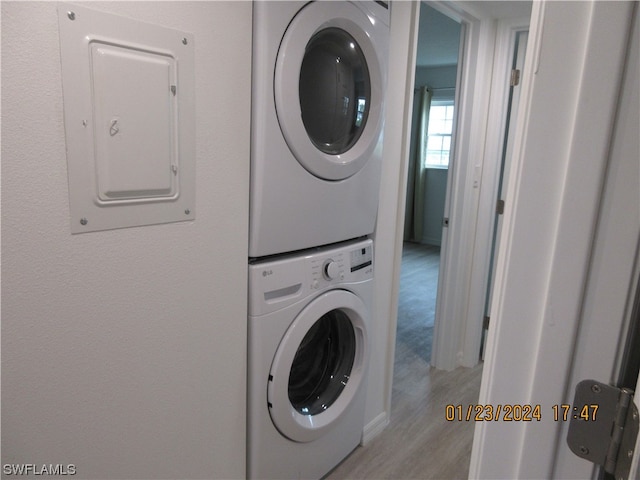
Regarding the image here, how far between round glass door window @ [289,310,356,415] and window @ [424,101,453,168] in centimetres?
462

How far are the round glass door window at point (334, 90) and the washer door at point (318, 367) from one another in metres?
0.58

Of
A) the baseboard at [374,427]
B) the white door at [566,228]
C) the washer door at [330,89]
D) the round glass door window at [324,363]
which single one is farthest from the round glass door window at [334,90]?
the baseboard at [374,427]

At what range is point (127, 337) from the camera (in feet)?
3.60

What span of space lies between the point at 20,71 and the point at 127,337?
64cm

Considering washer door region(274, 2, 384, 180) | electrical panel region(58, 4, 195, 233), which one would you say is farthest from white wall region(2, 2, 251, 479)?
washer door region(274, 2, 384, 180)

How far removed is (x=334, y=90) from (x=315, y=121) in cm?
15

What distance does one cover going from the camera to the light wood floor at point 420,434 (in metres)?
1.85

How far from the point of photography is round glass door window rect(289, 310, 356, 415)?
5.62ft

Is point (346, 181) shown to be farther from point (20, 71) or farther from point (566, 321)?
point (566, 321)

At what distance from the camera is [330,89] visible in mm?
1520

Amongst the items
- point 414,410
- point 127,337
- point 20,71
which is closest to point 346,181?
point 127,337

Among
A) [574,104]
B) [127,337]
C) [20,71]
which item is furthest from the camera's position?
[127,337]

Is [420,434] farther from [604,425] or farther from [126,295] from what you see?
[604,425]

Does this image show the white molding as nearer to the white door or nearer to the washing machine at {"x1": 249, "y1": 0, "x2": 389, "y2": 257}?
A: the washing machine at {"x1": 249, "y1": 0, "x2": 389, "y2": 257}
